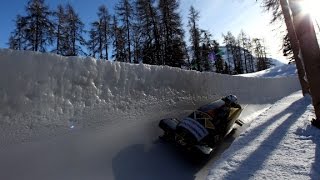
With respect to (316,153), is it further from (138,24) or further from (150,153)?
(138,24)

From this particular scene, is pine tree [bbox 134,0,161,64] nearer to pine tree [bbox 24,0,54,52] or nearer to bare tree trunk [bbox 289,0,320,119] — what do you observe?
pine tree [bbox 24,0,54,52]

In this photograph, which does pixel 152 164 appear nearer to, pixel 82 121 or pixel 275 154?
Answer: pixel 82 121

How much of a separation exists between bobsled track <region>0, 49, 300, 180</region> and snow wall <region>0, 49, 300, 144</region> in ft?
0.06

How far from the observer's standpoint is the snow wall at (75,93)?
6.62 metres

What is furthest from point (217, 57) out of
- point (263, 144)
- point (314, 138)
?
point (314, 138)

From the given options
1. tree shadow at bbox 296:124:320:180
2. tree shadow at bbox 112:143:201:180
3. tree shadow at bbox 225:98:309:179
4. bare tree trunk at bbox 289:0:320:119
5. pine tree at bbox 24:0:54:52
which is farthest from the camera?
pine tree at bbox 24:0:54:52

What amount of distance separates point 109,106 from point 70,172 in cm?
231

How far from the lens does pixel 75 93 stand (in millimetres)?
7746

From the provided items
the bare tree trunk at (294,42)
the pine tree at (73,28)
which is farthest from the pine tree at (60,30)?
the bare tree trunk at (294,42)

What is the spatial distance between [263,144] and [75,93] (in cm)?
426

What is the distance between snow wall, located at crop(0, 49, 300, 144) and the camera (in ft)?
21.7

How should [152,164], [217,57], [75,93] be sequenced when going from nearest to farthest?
[75,93]
[152,164]
[217,57]

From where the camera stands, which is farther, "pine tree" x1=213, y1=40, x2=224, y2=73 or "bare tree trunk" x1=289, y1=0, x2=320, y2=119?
"pine tree" x1=213, y1=40, x2=224, y2=73

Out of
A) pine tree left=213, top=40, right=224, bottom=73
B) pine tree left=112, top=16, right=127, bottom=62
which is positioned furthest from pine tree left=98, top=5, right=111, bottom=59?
pine tree left=213, top=40, right=224, bottom=73
